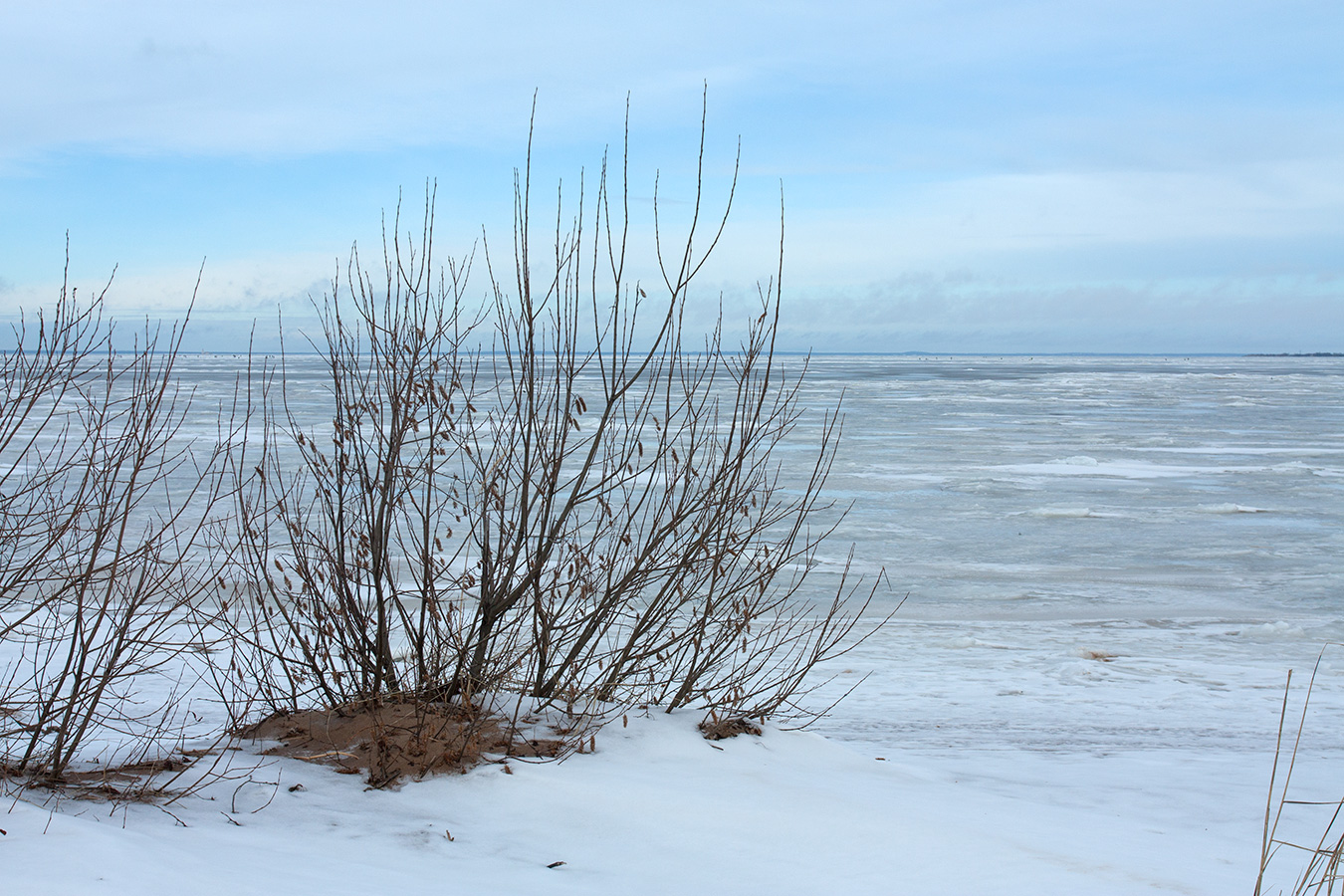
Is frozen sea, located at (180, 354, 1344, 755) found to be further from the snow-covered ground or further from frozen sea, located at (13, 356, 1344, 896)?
the snow-covered ground

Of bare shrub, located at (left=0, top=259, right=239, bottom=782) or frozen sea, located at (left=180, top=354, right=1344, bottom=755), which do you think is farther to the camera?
frozen sea, located at (left=180, top=354, right=1344, bottom=755)

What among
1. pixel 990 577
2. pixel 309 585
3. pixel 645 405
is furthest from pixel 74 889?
pixel 990 577

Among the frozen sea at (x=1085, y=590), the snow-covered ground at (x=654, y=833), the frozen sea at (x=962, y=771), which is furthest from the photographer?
the frozen sea at (x=1085, y=590)

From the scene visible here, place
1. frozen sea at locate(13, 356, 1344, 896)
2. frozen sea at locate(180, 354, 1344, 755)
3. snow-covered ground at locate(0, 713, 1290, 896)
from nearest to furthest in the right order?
snow-covered ground at locate(0, 713, 1290, 896)
frozen sea at locate(13, 356, 1344, 896)
frozen sea at locate(180, 354, 1344, 755)

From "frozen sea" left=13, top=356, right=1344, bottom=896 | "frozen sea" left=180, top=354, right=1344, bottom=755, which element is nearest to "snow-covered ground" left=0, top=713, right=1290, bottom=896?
"frozen sea" left=13, top=356, right=1344, bottom=896

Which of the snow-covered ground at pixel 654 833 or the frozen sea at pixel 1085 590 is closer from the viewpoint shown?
the snow-covered ground at pixel 654 833

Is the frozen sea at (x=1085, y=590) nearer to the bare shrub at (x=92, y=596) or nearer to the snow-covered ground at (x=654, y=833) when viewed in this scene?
the snow-covered ground at (x=654, y=833)

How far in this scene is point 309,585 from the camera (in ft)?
14.0

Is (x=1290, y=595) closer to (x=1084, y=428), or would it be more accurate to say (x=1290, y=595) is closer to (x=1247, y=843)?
(x=1247, y=843)

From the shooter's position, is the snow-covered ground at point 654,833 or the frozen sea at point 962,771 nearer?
the snow-covered ground at point 654,833

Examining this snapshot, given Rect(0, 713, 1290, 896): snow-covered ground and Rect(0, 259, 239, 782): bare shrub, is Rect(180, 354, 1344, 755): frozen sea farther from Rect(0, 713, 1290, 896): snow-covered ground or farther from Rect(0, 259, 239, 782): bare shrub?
Rect(0, 259, 239, 782): bare shrub

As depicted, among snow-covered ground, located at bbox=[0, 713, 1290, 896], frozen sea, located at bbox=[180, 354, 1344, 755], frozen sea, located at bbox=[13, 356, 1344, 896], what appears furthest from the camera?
frozen sea, located at bbox=[180, 354, 1344, 755]

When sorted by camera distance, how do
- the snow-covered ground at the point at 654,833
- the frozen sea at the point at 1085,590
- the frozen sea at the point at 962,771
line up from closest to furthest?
the snow-covered ground at the point at 654,833 → the frozen sea at the point at 962,771 → the frozen sea at the point at 1085,590

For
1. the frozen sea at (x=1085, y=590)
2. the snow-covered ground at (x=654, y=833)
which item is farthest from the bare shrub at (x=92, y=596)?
the frozen sea at (x=1085, y=590)
